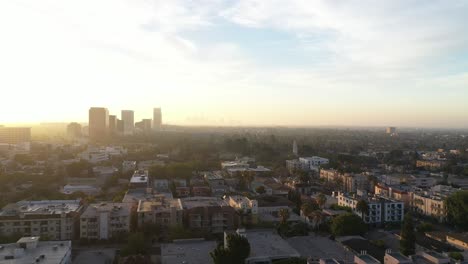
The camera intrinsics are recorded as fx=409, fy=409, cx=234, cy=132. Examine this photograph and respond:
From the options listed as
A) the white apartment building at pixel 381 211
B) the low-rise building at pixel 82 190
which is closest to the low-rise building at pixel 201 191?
the low-rise building at pixel 82 190

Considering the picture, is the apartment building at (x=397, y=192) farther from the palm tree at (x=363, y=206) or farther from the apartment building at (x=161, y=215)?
the apartment building at (x=161, y=215)

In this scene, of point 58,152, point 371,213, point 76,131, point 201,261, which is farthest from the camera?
point 76,131

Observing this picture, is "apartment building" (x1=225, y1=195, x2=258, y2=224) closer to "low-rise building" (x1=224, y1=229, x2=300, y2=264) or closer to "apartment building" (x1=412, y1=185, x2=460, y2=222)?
"low-rise building" (x1=224, y1=229, x2=300, y2=264)

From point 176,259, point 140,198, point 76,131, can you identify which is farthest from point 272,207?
point 76,131

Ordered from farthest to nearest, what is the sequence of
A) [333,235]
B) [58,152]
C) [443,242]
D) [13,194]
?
[58,152], [13,194], [333,235], [443,242]

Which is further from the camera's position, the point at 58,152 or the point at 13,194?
the point at 58,152

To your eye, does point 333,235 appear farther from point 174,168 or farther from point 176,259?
point 174,168
